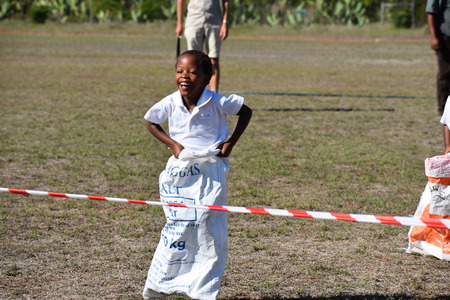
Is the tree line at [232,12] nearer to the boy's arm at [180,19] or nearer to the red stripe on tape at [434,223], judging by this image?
the boy's arm at [180,19]

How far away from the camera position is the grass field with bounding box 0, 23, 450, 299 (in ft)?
13.3

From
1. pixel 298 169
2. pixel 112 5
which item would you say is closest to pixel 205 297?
pixel 298 169

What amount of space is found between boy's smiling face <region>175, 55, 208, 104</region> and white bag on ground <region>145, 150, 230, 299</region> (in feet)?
1.11

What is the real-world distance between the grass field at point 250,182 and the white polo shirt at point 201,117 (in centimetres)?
80

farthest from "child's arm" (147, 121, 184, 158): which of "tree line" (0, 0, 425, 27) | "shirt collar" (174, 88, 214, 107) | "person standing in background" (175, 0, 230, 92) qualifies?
"tree line" (0, 0, 425, 27)

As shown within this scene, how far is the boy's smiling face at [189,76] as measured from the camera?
12.2 ft

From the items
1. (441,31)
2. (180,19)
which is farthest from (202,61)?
(180,19)

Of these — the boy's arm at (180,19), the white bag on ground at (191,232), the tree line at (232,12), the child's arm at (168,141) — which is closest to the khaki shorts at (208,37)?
the boy's arm at (180,19)

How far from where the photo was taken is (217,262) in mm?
3629

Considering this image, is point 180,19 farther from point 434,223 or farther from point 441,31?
point 434,223

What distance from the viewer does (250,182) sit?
6.28 metres

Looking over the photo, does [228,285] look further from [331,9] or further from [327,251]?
[331,9]

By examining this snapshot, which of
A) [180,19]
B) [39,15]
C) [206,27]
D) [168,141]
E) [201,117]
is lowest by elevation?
[39,15]

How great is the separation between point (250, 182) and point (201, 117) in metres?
2.59
